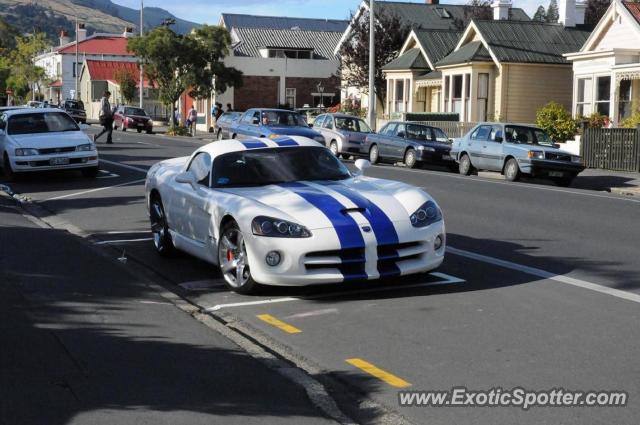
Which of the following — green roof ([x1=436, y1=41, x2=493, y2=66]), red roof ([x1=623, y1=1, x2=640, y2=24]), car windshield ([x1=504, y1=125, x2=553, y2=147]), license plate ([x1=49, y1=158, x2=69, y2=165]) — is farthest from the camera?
green roof ([x1=436, y1=41, x2=493, y2=66])

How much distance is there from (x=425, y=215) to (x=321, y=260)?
125 centimetres

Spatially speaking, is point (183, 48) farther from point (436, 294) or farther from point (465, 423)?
point (465, 423)

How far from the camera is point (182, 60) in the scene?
55.1 meters

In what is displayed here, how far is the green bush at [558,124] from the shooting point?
101 ft

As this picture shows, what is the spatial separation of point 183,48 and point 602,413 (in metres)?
51.4

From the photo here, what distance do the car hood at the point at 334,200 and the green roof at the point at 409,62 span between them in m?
40.5

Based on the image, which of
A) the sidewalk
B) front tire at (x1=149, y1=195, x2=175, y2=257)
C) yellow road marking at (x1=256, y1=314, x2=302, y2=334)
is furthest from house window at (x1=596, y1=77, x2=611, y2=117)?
yellow road marking at (x1=256, y1=314, x2=302, y2=334)

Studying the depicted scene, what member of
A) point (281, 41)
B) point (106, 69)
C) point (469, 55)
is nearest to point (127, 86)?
point (281, 41)

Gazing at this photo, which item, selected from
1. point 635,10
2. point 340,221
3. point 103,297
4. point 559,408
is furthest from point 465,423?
point 635,10

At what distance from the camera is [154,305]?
27.7ft

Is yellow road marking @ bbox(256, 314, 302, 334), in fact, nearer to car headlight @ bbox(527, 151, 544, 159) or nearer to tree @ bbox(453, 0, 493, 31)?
car headlight @ bbox(527, 151, 544, 159)

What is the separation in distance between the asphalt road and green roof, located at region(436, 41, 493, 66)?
2971 cm

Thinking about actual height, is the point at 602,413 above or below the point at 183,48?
below

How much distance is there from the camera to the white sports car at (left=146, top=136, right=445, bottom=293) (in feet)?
27.2
